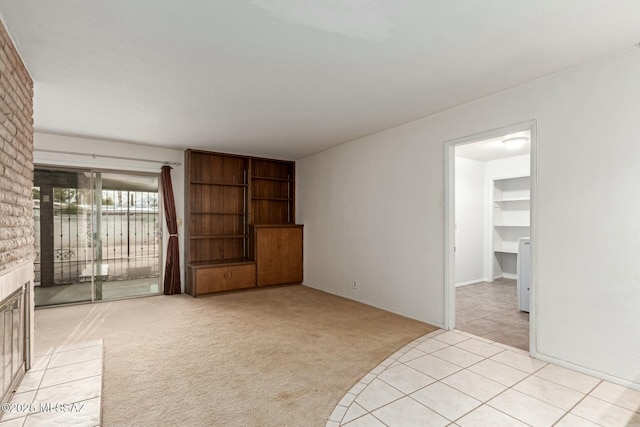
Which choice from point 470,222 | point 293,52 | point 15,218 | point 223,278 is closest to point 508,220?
point 470,222

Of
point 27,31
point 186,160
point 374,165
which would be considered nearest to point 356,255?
point 374,165

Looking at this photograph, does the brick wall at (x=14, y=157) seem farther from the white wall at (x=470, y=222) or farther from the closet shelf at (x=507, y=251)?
the closet shelf at (x=507, y=251)

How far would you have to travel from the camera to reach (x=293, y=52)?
101 inches

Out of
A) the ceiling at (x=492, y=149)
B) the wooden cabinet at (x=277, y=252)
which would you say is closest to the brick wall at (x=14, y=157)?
the wooden cabinet at (x=277, y=252)

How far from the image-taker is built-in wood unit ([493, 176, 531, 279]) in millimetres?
6758

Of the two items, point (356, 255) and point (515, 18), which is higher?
point (515, 18)

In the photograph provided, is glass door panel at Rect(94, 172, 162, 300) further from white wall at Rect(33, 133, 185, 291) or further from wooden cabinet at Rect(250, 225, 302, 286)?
wooden cabinet at Rect(250, 225, 302, 286)

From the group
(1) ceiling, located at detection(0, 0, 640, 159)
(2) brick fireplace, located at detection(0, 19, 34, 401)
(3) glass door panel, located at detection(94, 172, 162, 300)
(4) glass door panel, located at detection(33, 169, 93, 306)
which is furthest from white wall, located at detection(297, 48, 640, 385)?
(4) glass door panel, located at detection(33, 169, 93, 306)

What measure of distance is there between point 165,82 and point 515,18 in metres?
2.84

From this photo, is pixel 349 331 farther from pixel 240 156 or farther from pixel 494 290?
pixel 240 156

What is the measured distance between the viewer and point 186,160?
5.85 metres

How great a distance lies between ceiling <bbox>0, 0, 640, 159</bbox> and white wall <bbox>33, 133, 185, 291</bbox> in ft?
3.56

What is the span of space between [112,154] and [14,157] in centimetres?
302

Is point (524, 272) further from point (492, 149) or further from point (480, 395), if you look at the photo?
point (480, 395)
